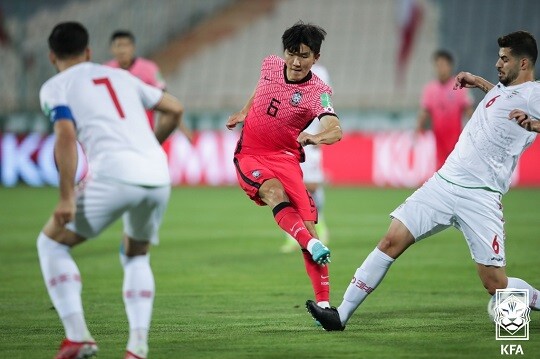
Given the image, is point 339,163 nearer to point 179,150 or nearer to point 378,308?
point 179,150

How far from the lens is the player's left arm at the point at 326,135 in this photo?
675 centimetres

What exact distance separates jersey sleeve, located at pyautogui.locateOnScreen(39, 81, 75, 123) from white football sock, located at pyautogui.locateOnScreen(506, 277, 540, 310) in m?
3.26

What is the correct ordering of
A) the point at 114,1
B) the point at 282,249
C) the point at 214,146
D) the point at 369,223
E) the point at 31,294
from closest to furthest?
the point at 31,294
the point at 282,249
the point at 369,223
the point at 214,146
the point at 114,1

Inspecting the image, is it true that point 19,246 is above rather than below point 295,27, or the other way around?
below

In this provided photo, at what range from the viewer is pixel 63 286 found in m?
5.57

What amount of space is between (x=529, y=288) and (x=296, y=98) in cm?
219

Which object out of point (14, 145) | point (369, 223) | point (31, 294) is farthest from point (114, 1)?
→ point (31, 294)

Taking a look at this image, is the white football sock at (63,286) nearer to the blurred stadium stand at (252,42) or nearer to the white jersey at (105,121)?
the white jersey at (105,121)

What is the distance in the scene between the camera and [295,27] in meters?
7.30

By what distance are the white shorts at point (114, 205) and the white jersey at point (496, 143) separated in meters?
2.35

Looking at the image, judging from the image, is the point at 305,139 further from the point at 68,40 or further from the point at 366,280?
the point at 68,40

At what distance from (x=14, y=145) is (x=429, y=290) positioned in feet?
53.4

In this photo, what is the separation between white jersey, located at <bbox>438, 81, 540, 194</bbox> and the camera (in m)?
6.83

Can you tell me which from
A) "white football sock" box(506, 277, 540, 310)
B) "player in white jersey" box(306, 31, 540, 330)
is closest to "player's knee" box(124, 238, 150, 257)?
"player in white jersey" box(306, 31, 540, 330)
